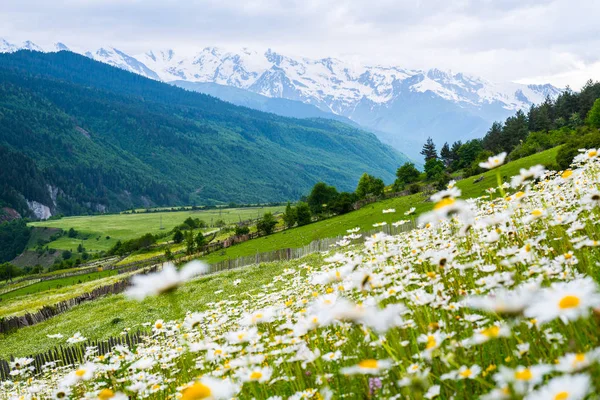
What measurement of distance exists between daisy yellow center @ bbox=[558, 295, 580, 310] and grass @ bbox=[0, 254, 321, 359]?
1820 cm

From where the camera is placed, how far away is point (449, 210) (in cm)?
315

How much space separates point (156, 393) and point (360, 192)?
3124 inches

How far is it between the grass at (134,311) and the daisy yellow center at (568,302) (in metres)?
18.2

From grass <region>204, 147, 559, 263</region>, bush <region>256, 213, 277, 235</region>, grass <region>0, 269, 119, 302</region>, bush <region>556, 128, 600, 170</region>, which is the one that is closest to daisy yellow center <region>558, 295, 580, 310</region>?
bush <region>556, 128, 600, 170</region>

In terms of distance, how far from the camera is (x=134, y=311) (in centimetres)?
3309

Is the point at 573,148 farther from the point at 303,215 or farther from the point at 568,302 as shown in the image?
the point at 303,215

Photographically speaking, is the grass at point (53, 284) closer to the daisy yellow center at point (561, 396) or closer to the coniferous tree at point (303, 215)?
the coniferous tree at point (303, 215)

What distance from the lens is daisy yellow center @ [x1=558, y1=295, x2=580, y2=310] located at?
7.52 ft

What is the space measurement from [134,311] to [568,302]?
33937mm

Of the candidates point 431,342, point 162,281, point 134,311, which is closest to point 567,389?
point 431,342

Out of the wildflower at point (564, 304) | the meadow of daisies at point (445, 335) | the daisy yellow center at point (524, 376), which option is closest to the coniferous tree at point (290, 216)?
the meadow of daisies at point (445, 335)

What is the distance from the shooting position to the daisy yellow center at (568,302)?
2291 millimetres

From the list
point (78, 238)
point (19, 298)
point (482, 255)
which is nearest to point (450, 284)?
point (482, 255)

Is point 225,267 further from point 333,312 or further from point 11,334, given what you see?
point 333,312
